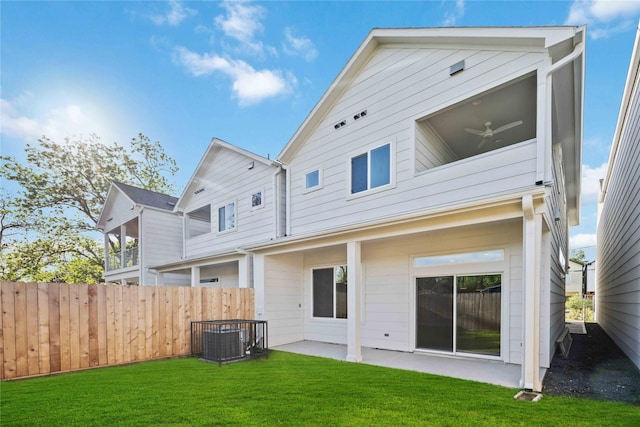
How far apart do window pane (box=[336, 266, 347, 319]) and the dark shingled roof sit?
10.2 metres

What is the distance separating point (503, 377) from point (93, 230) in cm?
2388

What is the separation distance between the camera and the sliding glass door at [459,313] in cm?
654

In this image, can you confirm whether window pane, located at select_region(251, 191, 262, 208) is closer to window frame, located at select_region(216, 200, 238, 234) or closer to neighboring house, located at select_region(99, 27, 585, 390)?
neighboring house, located at select_region(99, 27, 585, 390)

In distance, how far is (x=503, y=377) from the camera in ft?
17.4

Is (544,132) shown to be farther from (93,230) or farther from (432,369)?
(93,230)

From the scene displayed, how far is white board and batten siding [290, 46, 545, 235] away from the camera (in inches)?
227

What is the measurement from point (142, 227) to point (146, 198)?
2.15 meters

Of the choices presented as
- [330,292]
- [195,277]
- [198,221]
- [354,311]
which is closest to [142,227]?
[198,221]

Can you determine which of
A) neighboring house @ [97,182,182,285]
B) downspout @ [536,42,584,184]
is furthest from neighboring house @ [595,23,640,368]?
neighboring house @ [97,182,182,285]

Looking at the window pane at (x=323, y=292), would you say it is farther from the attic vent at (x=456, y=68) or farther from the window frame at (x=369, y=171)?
the attic vent at (x=456, y=68)

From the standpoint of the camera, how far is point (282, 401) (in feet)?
13.9

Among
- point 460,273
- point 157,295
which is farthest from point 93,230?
point 460,273

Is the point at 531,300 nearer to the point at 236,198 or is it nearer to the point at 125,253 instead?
the point at 236,198

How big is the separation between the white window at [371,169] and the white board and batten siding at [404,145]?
151 millimetres
